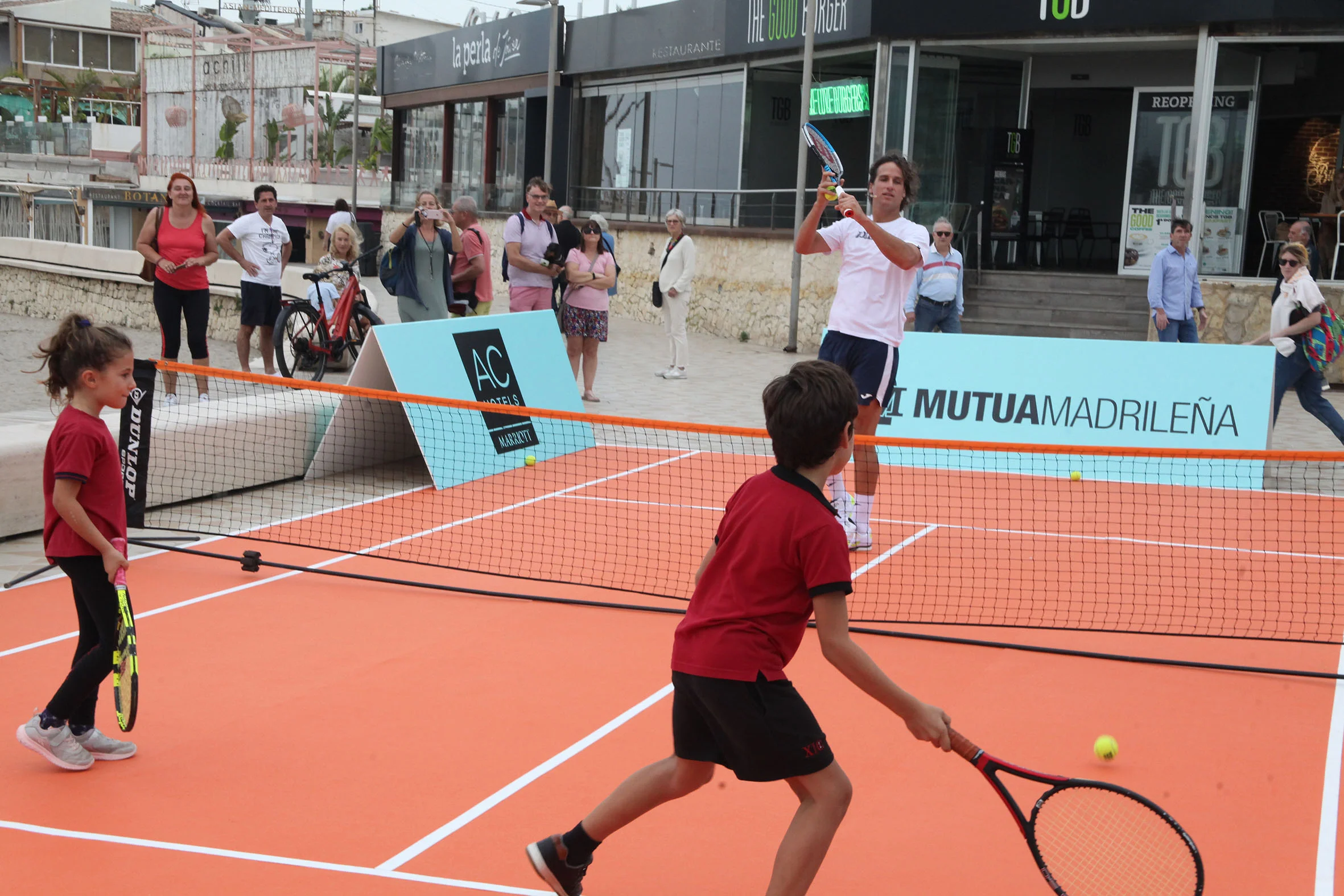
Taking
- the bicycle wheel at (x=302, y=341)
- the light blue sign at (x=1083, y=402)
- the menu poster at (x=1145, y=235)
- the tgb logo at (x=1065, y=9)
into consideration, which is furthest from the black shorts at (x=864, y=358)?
the menu poster at (x=1145, y=235)

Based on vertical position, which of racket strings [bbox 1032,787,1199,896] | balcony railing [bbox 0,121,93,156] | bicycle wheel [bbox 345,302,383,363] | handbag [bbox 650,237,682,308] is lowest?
racket strings [bbox 1032,787,1199,896]

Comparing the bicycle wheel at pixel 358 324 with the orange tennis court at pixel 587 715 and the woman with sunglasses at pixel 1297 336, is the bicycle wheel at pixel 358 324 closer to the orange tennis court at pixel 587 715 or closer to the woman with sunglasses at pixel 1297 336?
the orange tennis court at pixel 587 715

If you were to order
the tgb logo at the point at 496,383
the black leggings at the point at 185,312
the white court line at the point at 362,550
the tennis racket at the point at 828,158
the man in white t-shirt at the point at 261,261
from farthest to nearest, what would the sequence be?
the man in white t-shirt at the point at 261,261
the black leggings at the point at 185,312
the tgb logo at the point at 496,383
the tennis racket at the point at 828,158
the white court line at the point at 362,550

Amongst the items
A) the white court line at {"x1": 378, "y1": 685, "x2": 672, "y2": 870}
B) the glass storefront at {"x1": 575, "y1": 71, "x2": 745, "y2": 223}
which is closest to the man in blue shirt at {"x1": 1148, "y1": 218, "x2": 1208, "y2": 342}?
the white court line at {"x1": 378, "y1": 685, "x2": 672, "y2": 870}

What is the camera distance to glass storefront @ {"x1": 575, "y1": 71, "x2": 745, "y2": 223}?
74.7ft

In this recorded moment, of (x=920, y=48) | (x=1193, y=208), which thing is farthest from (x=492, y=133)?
(x=1193, y=208)

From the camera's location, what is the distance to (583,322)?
12.2 metres

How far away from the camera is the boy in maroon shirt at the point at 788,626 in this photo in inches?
114

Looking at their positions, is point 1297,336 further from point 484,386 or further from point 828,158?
point 484,386

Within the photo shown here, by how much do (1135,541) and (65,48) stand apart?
78.6 metres

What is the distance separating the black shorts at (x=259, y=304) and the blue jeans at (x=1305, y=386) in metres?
8.76

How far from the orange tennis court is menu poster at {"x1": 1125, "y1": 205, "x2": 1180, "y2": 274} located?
439 inches

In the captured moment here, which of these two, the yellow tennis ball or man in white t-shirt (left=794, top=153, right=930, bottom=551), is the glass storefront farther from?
the yellow tennis ball

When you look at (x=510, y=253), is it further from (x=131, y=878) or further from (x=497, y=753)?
(x=131, y=878)
